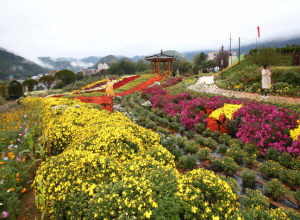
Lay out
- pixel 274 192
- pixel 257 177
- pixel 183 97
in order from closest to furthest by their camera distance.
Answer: pixel 274 192
pixel 257 177
pixel 183 97

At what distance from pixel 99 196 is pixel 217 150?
3996 mm

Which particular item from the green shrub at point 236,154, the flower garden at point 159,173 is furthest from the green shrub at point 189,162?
the green shrub at point 236,154

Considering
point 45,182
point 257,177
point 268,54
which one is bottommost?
point 257,177

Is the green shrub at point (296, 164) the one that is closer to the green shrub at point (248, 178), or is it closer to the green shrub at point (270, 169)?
the green shrub at point (270, 169)

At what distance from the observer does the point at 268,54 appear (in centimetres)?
2166

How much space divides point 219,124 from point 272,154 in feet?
7.67

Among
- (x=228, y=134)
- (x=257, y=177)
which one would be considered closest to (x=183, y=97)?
(x=228, y=134)

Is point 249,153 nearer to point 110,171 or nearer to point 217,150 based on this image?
point 217,150

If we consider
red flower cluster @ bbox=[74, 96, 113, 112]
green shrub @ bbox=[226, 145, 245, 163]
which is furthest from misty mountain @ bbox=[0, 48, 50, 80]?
green shrub @ bbox=[226, 145, 245, 163]

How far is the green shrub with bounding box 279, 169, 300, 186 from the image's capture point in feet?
12.4

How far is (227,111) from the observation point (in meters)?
7.23

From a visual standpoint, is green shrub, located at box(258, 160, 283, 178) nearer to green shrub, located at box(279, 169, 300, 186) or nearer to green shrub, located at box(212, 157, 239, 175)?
green shrub, located at box(279, 169, 300, 186)

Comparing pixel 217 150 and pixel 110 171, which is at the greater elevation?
pixel 110 171

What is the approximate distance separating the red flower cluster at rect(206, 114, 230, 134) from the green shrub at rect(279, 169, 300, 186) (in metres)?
2.74
